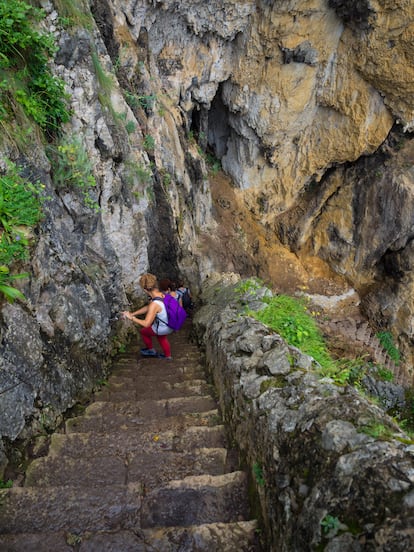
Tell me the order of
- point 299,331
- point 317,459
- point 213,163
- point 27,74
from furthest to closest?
point 213,163 → point 299,331 → point 27,74 → point 317,459

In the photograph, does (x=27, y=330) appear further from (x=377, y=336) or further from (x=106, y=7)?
(x=377, y=336)

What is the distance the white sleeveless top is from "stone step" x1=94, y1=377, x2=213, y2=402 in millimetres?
776

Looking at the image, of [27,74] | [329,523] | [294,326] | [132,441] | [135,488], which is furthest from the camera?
[294,326]

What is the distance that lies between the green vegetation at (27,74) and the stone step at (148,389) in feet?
10.4

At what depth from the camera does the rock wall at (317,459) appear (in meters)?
1.46

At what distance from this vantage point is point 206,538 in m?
2.11

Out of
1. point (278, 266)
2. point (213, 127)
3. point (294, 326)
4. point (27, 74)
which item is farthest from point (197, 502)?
point (213, 127)

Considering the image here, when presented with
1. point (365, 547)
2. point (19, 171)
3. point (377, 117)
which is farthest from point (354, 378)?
point (377, 117)

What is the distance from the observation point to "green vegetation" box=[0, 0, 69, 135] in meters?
3.79

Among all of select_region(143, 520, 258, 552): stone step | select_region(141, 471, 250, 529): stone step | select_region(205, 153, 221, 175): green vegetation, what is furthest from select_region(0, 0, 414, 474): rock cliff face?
select_region(143, 520, 258, 552): stone step

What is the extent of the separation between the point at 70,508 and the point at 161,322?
300cm

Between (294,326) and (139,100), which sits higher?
(139,100)

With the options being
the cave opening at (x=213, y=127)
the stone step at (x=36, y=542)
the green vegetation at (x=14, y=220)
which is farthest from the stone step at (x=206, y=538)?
the cave opening at (x=213, y=127)

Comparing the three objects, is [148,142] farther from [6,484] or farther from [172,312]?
[6,484]
